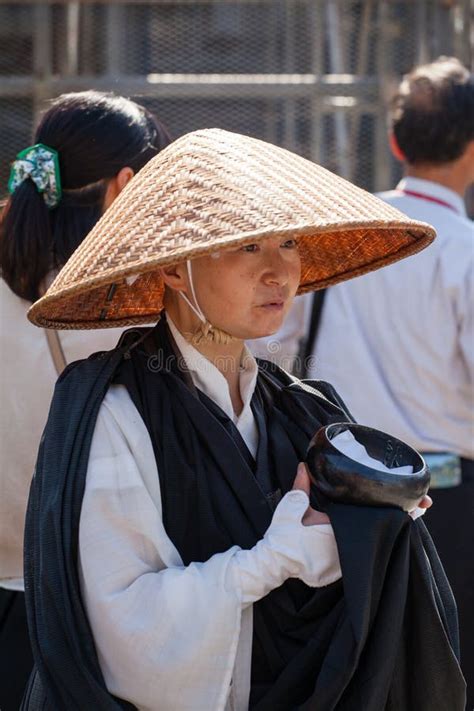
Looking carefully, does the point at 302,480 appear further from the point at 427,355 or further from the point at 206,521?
the point at 427,355

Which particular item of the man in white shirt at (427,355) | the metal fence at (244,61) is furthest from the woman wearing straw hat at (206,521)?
the metal fence at (244,61)

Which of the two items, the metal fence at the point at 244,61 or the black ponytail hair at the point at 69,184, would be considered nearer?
the black ponytail hair at the point at 69,184

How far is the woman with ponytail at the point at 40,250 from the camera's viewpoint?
227 cm

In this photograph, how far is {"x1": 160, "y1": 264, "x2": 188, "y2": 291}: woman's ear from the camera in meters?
1.84

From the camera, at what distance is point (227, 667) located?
63.6 inches

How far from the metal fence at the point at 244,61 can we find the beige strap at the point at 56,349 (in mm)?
2990

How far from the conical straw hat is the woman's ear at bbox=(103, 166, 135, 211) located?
42 centimetres

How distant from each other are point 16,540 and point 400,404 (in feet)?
4.30

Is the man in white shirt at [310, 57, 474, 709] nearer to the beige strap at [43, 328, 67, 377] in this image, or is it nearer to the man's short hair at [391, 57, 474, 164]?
the man's short hair at [391, 57, 474, 164]

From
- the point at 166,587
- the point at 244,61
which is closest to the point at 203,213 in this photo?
the point at 166,587

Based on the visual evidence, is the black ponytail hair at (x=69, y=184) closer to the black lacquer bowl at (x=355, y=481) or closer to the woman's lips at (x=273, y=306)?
the woman's lips at (x=273, y=306)

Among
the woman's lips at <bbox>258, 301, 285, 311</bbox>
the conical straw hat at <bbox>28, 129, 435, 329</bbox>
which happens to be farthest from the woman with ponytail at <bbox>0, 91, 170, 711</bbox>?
the woman's lips at <bbox>258, 301, 285, 311</bbox>

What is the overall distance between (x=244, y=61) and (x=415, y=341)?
3.57 metres

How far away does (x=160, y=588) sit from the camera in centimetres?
160
